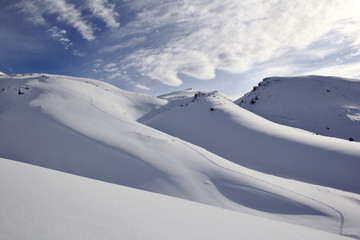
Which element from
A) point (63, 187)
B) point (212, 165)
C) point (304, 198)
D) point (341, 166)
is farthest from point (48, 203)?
point (341, 166)

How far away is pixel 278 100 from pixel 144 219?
25.3 meters

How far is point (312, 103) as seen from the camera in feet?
70.7

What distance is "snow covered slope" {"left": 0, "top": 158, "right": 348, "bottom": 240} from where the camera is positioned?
54.7 inches

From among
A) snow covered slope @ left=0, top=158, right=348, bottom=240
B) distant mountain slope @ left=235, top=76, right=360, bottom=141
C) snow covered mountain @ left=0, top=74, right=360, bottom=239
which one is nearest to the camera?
snow covered slope @ left=0, top=158, right=348, bottom=240

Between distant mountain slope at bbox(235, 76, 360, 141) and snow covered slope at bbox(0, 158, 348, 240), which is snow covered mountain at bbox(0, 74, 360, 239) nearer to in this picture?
snow covered slope at bbox(0, 158, 348, 240)

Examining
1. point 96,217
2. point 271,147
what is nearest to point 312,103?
point 271,147

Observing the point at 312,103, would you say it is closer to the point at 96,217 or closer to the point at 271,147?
the point at 271,147

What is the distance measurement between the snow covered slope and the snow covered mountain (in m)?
0.01

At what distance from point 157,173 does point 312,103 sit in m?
24.0

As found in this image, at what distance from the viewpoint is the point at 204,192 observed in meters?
4.32

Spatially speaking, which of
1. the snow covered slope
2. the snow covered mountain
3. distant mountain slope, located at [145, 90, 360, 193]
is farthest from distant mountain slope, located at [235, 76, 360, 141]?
the snow covered slope

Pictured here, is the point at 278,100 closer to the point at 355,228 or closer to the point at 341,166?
the point at 341,166

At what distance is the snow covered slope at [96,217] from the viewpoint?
1389 mm

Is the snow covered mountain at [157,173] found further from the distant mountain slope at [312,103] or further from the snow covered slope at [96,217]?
the distant mountain slope at [312,103]
